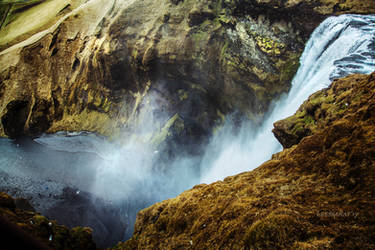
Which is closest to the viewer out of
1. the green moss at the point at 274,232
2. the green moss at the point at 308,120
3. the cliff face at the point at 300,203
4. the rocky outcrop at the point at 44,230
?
the cliff face at the point at 300,203

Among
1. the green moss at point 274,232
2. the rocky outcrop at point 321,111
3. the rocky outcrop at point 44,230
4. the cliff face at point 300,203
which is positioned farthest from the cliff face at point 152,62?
the green moss at point 274,232

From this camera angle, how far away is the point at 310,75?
47.9 feet

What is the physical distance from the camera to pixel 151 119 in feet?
70.4

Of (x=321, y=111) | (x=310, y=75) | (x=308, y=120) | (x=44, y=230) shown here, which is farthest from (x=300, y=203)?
(x=310, y=75)

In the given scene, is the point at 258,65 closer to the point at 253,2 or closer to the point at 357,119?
the point at 253,2

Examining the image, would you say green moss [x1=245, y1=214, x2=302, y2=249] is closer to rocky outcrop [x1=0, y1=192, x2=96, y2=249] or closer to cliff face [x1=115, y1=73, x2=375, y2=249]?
cliff face [x1=115, y1=73, x2=375, y2=249]

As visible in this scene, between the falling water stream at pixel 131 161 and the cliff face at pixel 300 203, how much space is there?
7.73m

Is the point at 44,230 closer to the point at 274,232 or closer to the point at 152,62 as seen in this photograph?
the point at 274,232

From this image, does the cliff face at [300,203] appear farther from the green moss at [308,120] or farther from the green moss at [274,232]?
the green moss at [308,120]

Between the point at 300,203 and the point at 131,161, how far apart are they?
61.3ft

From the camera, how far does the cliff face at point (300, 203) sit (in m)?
3.49

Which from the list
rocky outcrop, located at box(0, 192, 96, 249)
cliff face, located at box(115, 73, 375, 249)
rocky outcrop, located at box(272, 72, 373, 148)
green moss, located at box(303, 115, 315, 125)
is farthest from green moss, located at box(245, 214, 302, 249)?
green moss, located at box(303, 115, 315, 125)

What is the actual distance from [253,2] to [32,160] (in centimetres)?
2314

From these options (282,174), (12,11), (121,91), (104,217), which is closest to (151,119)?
(121,91)
